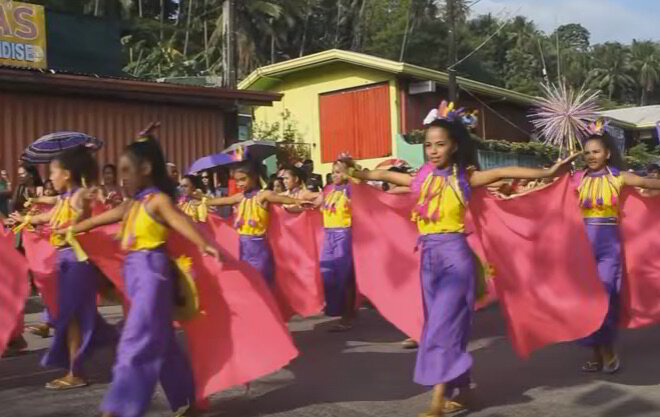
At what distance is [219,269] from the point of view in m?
5.06

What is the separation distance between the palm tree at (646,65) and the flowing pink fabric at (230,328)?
72840 mm

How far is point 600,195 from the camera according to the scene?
650 cm

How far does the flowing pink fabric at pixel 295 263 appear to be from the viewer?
342 inches

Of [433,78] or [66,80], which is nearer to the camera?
[66,80]

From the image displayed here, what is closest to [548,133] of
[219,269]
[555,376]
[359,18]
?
[555,376]

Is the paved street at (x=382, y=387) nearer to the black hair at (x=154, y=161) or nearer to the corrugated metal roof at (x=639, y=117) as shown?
the black hair at (x=154, y=161)

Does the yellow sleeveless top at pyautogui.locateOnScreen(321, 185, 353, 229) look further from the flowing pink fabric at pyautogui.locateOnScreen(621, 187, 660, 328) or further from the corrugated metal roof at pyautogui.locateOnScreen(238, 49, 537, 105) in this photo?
the corrugated metal roof at pyautogui.locateOnScreen(238, 49, 537, 105)

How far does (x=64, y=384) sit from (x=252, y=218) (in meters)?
2.66

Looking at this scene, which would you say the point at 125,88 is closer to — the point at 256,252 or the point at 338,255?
the point at 338,255

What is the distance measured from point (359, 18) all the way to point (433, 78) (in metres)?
24.0

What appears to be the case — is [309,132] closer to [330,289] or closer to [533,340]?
[330,289]

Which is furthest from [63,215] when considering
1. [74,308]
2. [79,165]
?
[74,308]

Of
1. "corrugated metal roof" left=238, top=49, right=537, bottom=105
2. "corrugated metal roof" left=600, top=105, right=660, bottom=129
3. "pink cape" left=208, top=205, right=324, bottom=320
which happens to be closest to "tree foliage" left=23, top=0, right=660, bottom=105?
"corrugated metal roof" left=600, top=105, right=660, bottom=129

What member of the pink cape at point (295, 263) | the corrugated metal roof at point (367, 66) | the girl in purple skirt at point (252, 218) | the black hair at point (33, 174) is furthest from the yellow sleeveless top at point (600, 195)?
the corrugated metal roof at point (367, 66)
